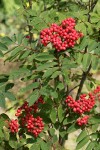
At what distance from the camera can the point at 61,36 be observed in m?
2.40

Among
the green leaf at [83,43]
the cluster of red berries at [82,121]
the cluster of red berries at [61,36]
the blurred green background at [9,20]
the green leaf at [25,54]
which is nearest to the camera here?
the cluster of red berries at [61,36]

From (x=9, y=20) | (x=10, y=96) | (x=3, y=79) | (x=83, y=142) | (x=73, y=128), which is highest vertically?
(x=3, y=79)

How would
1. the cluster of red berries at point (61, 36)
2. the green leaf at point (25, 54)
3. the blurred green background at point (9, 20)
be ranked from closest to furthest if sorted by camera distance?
1. the cluster of red berries at point (61, 36)
2. the green leaf at point (25, 54)
3. the blurred green background at point (9, 20)

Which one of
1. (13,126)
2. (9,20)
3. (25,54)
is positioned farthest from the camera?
(9,20)

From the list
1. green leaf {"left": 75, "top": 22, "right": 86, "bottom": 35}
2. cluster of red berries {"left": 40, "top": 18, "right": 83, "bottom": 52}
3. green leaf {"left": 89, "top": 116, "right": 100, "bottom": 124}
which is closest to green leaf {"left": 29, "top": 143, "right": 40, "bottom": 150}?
green leaf {"left": 89, "top": 116, "right": 100, "bottom": 124}

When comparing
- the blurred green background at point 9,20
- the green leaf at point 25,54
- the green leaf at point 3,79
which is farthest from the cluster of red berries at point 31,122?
the blurred green background at point 9,20

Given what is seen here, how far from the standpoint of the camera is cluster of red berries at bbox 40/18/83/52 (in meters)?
2.35

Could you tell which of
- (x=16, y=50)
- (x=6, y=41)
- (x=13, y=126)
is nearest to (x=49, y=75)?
(x=16, y=50)

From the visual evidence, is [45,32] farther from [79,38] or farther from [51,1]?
[51,1]

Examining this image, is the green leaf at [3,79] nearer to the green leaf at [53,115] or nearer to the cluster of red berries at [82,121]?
the green leaf at [53,115]

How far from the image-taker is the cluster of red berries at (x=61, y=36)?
2.35m

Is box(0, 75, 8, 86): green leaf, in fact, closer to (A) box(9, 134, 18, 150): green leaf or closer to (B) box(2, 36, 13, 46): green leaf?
(B) box(2, 36, 13, 46): green leaf

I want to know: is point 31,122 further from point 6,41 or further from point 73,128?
point 6,41

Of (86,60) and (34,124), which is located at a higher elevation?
(86,60)
